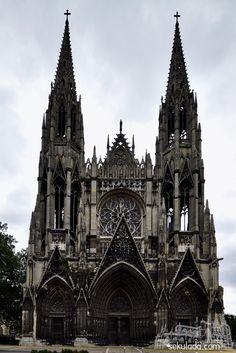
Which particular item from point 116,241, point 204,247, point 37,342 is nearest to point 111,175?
point 116,241

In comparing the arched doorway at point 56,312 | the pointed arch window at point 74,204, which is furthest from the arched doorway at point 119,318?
the pointed arch window at point 74,204

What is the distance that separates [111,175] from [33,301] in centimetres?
1392

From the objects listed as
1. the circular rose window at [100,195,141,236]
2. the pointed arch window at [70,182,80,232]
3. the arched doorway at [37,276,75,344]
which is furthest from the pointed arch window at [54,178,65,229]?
the arched doorway at [37,276,75,344]

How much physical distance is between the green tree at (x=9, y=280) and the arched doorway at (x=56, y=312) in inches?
99.5

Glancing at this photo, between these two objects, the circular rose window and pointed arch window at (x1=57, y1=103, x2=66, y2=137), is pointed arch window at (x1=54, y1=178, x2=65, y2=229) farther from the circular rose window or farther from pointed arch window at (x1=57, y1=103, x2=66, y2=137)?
pointed arch window at (x1=57, y1=103, x2=66, y2=137)

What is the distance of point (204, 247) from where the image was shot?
5622cm

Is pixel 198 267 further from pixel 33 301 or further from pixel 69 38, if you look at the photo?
pixel 69 38

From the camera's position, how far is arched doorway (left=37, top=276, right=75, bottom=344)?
53594 millimetres

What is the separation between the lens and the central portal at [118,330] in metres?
55.4

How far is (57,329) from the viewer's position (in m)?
54.5

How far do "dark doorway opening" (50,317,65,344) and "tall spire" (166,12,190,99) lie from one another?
81.2 feet

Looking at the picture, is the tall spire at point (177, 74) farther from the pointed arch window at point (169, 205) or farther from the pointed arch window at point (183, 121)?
the pointed arch window at point (169, 205)

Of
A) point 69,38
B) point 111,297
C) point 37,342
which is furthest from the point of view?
point 69,38

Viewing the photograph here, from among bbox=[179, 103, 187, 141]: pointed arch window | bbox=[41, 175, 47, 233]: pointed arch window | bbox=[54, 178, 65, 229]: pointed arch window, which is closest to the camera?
bbox=[41, 175, 47, 233]: pointed arch window
